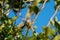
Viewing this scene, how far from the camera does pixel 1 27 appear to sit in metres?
A: 2.14

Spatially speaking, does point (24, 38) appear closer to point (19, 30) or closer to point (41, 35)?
point (41, 35)

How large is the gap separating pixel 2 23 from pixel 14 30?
0.15m

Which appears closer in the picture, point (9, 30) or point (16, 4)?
point (9, 30)

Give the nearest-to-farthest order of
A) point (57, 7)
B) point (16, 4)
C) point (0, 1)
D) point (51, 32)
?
1. point (51, 32)
2. point (57, 7)
3. point (0, 1)
4. point (16, 4)

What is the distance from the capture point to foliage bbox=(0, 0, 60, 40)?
1525mm

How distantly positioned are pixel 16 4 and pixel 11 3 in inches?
6.4

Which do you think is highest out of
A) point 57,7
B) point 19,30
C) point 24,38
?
point 57,7

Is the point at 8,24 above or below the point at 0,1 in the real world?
below

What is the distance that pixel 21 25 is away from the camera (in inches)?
83.0

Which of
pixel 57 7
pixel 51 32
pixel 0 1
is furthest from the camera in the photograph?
pixel 0 1

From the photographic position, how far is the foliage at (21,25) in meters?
1.53

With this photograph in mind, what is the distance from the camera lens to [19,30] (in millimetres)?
2148

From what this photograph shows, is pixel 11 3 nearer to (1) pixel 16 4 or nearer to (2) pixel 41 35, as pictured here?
(1) pixel 16 4

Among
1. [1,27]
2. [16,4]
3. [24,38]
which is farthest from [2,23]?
[24,38]
